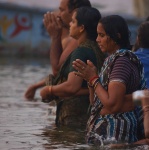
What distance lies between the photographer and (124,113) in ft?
23.1

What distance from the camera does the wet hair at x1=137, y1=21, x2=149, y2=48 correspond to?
24.6ft

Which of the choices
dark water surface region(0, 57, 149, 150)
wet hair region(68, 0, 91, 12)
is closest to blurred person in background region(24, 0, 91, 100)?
wet hair region(68, 0, 91, 12)

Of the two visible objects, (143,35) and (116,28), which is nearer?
(116,28)

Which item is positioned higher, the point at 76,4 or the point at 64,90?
the point at 76,4

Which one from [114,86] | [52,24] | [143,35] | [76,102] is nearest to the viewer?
[114,86]

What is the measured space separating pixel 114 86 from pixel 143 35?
3.10 ft

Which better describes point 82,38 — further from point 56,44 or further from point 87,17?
point 56,44

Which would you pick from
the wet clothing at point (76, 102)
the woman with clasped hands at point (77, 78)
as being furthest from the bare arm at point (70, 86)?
the wet clothing at point (76, 102)

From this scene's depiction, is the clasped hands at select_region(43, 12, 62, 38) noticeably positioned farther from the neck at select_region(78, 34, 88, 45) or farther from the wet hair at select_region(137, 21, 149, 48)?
the wet hair at select_region(137, 21, 149, 48)

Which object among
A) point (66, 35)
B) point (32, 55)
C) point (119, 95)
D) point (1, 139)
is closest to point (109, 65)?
point (119, 95)

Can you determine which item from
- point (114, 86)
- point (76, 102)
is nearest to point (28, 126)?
point (76, 102)

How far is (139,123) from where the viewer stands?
23.9 feet

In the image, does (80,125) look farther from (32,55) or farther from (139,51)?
(32,55)

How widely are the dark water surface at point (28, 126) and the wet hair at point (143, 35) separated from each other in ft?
3.72
